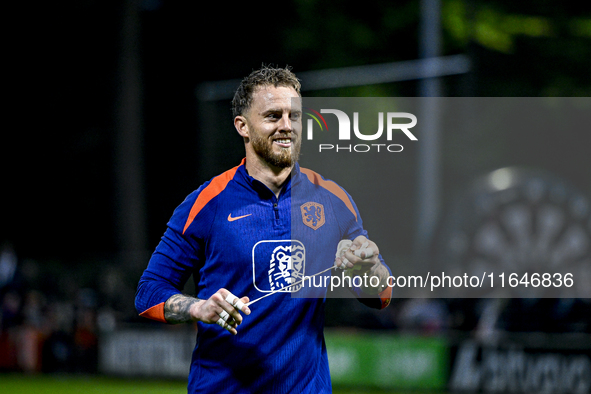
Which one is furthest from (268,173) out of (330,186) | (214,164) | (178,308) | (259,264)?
(214,164)

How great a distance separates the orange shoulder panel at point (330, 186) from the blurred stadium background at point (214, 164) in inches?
47.5

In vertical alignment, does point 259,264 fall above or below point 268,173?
below

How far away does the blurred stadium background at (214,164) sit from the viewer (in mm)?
10891

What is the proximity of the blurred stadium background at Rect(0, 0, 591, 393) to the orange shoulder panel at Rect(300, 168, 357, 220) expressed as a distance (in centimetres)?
121

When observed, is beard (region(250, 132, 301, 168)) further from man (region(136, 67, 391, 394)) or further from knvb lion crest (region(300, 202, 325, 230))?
knvb lion crest (region(300, 202, 325, 230))

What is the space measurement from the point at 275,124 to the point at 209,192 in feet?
1.54

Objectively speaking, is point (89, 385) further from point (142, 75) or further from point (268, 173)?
point (142, 75)

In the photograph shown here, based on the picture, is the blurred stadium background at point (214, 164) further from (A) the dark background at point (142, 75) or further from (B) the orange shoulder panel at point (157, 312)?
(B) the orange shoulder panel at point (157, 312)

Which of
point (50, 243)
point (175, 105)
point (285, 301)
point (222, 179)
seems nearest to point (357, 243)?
point (285, 301)

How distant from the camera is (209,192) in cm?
413

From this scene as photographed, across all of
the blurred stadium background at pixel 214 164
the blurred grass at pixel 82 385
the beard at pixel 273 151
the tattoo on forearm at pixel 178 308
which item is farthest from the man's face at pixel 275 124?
the blurred grass at pixel 82 385

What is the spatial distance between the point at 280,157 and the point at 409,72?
1244 centimetres

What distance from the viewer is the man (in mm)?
4027

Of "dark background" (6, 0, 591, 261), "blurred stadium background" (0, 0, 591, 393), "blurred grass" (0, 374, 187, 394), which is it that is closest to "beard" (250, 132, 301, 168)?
"blurred stadium background" (0, 0, 591, 393)
